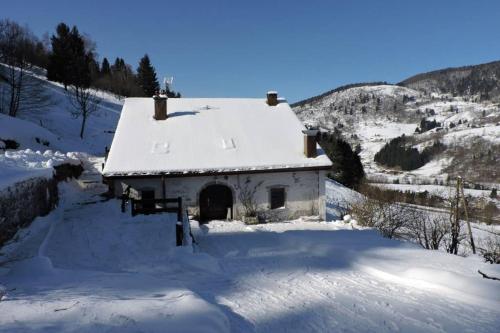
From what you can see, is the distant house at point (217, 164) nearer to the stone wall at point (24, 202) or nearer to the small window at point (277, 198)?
the small window at point (277, 198)

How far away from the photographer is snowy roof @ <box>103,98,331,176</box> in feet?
51.7

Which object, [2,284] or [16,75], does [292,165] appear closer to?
[2,284]

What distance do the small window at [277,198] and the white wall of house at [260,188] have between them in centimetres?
19

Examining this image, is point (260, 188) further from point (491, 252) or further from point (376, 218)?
point (491, 252)

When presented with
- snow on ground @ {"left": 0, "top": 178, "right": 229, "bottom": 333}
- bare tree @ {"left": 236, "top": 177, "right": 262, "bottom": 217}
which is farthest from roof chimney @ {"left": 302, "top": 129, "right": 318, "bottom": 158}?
snow on ground @ {"left": 0, "top": 178, "right": 229, "bottom": 333}

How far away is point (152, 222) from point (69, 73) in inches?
1650

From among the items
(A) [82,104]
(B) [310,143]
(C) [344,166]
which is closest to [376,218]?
(B) [310,143]

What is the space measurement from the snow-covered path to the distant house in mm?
5326

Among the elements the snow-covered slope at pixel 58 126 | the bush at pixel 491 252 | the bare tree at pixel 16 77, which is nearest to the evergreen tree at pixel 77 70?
the snow-covered slope at pixel 58 126

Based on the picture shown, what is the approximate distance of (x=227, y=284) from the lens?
290 inches

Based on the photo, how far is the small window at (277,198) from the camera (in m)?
17.0

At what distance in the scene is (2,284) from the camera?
5750 millimetres

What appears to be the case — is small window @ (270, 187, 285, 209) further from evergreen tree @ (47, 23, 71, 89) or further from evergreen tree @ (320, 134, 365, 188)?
evergreen tree @ (47, 23, 71, 89)

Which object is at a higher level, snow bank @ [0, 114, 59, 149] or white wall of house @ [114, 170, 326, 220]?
snow bank @ [0, 114, 59, 149]
